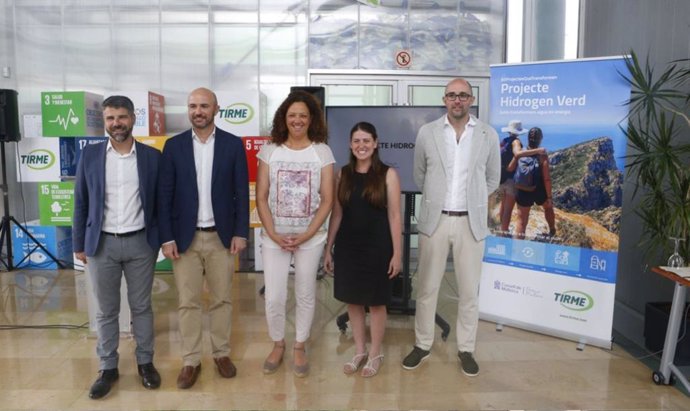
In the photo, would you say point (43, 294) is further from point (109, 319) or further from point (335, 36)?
point (335, 36)

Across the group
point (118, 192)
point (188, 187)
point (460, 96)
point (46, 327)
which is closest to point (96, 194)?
point (118, 192)

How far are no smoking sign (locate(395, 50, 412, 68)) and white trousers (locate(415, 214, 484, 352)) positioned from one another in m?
3.26

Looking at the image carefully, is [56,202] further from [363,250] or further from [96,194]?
[363,250]

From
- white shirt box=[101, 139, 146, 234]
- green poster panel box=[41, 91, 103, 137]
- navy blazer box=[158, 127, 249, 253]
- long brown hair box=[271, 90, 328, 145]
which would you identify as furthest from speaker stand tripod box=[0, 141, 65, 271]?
long brown hair box=[271, 90, 328, 145]

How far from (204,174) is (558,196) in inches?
93.9

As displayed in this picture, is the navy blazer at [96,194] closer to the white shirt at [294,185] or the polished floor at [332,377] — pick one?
the white shirt at [294,185]

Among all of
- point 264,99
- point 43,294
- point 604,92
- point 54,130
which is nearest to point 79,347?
point 43,294

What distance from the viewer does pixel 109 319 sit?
2707mm

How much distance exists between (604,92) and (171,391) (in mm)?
3218

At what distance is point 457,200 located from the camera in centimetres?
295

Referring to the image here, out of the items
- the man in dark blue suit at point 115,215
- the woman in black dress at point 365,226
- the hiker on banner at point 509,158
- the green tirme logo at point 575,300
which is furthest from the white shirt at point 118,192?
the green tirme logo at point 575,300

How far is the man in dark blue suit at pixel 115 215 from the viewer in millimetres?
2574

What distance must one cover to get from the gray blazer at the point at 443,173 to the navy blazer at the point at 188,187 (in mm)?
1073

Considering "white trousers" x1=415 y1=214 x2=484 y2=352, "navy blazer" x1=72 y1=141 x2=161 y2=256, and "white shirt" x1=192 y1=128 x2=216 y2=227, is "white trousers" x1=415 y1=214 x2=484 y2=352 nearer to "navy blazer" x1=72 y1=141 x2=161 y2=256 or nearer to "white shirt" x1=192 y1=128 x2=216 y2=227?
"white shirt" x1=192 y1=128 x2=216 y2=227
